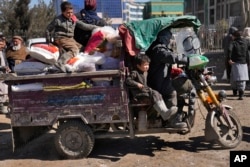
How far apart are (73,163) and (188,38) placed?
241cm

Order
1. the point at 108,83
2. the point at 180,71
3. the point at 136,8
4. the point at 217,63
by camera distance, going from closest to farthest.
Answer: the point at 108,83
the point at 180,71
the point at 217,63
the point at 136,8

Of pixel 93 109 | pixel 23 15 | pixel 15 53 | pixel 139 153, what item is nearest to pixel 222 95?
pixel 139 153

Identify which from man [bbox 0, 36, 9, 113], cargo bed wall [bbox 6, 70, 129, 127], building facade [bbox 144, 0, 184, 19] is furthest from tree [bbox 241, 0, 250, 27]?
building facade [bbox 144, 0, 184, 19]

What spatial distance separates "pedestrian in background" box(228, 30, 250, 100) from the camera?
399 inches

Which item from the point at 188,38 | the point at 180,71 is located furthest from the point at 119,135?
the point at 188,38

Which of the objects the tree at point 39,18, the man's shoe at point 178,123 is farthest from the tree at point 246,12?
the man's shoe at point 178,123

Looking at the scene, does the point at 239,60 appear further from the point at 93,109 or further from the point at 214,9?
the point at 214,9

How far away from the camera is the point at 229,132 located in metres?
5.69

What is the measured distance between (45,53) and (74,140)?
1294 mm

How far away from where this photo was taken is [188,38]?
578cm

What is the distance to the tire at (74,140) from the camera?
5.64 m

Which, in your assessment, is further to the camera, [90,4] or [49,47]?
[90,4]

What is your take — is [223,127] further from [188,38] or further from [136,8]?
[136,8]

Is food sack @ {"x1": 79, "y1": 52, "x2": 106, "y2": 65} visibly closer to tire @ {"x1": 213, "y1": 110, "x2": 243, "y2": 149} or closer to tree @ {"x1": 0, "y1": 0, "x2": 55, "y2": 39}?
tire @ {"x1": 213, "y1": 110, "x2": 243, "y2": 149}
